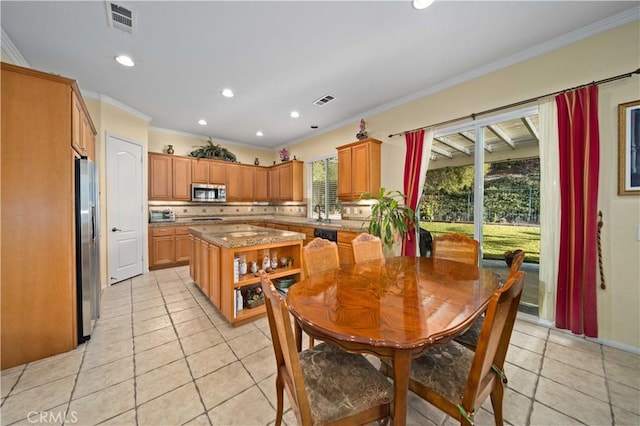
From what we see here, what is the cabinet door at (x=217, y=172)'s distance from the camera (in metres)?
5.55

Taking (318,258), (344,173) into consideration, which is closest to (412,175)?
(344,173)

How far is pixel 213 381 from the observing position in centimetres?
172

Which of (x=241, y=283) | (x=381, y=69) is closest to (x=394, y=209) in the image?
(x=381, y=69)

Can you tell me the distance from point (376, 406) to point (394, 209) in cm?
257

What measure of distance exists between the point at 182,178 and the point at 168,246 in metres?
1.49

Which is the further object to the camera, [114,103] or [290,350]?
[114,103]

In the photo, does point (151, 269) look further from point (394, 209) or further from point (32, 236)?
point (394, 209)

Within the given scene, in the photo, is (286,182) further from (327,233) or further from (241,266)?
(241,266)

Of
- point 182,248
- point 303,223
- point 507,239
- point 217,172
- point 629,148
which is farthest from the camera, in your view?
point 217,172

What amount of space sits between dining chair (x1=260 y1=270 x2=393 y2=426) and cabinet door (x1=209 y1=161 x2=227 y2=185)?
5.13m

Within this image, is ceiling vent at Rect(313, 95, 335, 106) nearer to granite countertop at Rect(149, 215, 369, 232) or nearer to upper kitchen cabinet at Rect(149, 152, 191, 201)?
granite countertop at Rect(149, 215, 369, 232)

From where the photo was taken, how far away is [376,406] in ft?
3.44

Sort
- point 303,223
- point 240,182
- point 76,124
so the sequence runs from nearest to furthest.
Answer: point 76,124 < point 303,223 < point 240,182

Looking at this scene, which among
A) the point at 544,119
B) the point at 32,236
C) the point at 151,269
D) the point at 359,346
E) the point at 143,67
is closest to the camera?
the point at 359,346
